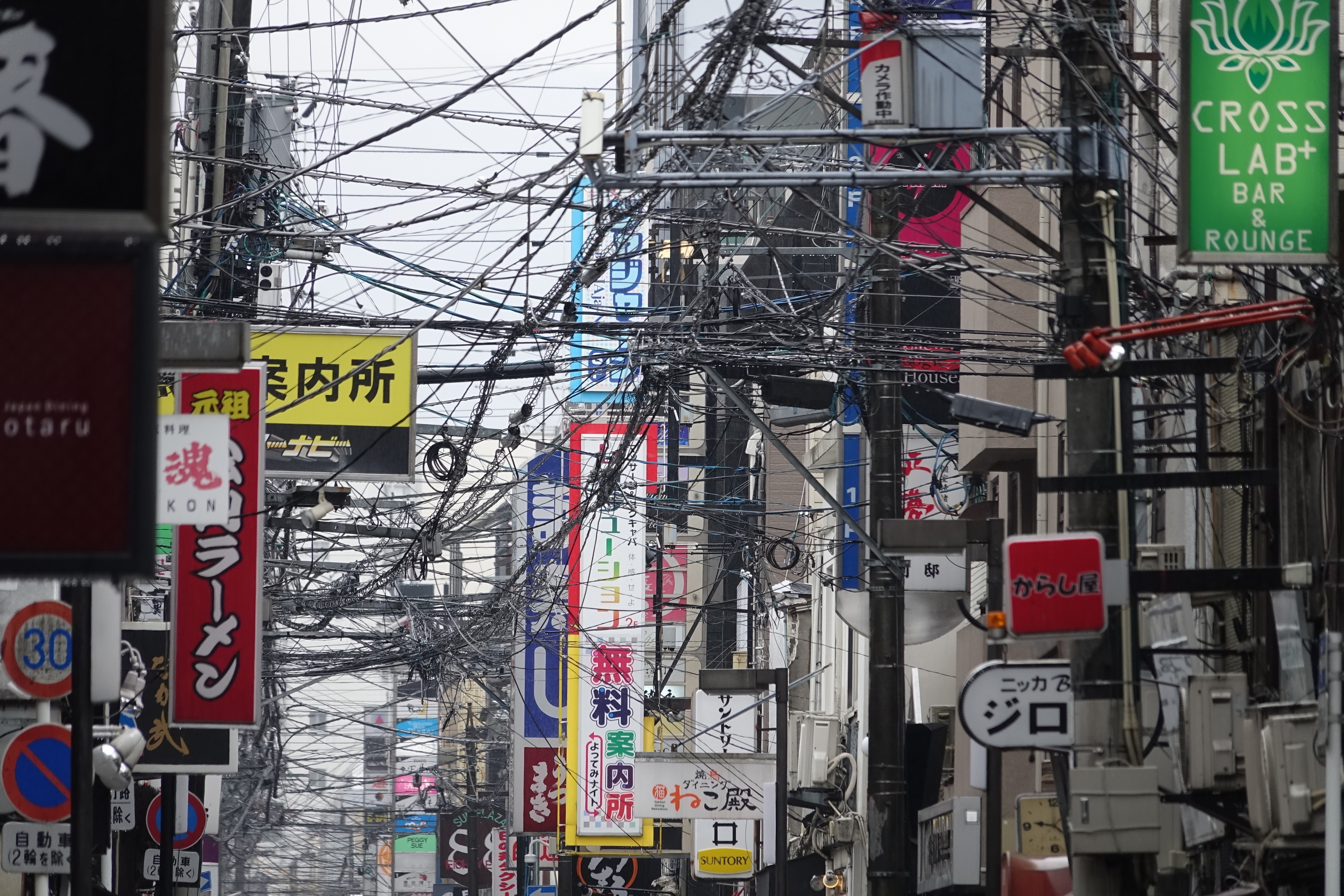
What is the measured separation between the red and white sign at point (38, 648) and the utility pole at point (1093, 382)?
8.43 metres

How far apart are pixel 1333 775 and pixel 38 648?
10.3m

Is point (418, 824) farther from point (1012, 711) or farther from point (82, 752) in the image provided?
point (1012, 711)

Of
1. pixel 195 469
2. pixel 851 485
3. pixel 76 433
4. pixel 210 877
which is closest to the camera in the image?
pixel 76 433

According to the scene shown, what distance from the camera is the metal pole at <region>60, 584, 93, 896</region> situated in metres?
13.8

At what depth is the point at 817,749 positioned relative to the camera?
34.3 metres

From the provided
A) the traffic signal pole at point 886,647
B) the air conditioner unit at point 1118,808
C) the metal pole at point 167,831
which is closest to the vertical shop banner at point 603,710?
the metal pole at point 167,831

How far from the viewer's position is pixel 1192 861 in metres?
17.7

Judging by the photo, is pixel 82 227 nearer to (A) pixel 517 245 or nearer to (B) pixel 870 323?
(A) pixel 517 245

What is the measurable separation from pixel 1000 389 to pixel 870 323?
269 inches

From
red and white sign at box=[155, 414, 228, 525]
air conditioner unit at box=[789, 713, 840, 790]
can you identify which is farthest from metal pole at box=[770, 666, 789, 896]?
red and white sign at box=[155, 414, 228, 525]

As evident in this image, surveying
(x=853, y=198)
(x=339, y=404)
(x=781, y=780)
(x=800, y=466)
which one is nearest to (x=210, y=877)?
(x=781, y=780)

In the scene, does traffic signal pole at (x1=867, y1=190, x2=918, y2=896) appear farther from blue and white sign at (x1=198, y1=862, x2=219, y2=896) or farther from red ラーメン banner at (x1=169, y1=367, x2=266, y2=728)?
blue and white sign at (x1=198, y1=862, x2=219, y2=896)

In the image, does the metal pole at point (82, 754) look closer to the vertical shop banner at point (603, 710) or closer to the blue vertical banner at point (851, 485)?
the blue vertical banner at point (851, 485)

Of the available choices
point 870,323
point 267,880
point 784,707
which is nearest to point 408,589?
point 784,707
